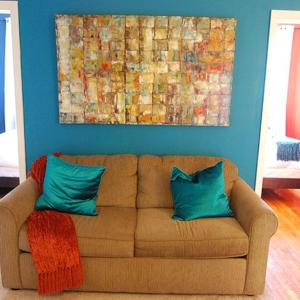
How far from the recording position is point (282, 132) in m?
5.13

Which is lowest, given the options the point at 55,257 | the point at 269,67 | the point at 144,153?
the point at 55,257

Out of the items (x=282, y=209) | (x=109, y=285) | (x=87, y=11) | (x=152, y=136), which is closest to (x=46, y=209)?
(x=109, y=285)

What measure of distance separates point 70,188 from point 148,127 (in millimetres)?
964

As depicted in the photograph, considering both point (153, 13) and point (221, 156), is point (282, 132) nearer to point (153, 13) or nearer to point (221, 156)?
point (221, 156)

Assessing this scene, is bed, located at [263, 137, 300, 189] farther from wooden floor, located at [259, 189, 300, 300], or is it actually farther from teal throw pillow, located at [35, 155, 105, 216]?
teal throw pillow, located at [35, 155, 105, 216]

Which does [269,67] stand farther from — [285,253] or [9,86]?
[9,86]

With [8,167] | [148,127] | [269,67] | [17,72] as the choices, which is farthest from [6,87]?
[269,67]

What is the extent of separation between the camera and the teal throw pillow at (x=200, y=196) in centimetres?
230

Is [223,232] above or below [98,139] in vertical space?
below

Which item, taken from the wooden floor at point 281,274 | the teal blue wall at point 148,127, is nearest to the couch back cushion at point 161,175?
the teal blue wall at point 148,127

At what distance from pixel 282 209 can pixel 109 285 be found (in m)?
2.36

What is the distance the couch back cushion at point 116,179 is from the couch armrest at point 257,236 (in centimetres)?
90

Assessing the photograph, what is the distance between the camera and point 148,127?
2943mm

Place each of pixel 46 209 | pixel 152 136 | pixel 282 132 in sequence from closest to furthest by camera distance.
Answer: pixel 46 209, pixel 152 136, pixel 282 132
